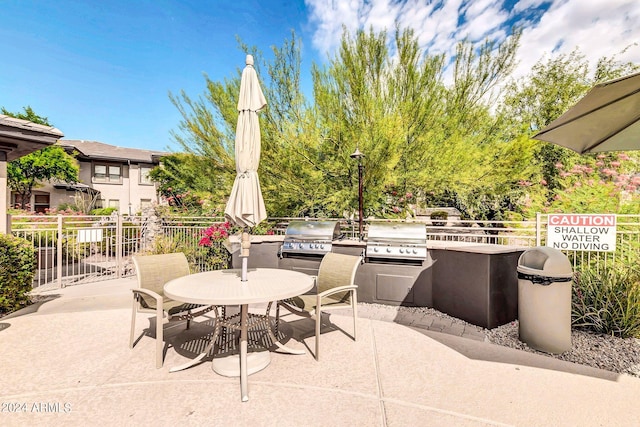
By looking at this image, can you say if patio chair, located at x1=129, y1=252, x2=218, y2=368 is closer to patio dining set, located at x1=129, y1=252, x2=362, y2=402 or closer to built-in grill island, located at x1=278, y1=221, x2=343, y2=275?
patio dining set, located at x1=129, y1=252, x2=362, y2=402

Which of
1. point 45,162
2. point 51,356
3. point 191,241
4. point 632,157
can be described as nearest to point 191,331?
point 51,356

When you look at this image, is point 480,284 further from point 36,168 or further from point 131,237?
point 36,168

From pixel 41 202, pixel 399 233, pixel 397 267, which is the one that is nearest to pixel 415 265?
pixel 397 267

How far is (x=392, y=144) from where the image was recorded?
22.6ft

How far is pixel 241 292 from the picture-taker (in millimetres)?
2590

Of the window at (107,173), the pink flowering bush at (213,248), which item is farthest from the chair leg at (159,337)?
the window at (107,173)

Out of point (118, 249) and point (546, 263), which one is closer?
point (546, 263)

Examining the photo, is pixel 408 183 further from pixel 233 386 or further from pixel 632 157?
pixel 632 157

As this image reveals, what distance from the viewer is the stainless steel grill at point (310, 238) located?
198 inches

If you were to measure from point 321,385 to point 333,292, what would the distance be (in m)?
0.84

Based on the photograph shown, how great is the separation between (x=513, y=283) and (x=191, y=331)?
13.9 feet

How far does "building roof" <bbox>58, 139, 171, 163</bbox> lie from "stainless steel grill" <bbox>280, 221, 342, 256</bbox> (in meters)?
20.0

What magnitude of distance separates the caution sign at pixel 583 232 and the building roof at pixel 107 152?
23.1 meters

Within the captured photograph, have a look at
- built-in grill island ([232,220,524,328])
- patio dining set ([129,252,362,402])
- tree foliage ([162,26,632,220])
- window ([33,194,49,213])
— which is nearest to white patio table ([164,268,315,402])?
patio dining set ([129,252,362,402])
